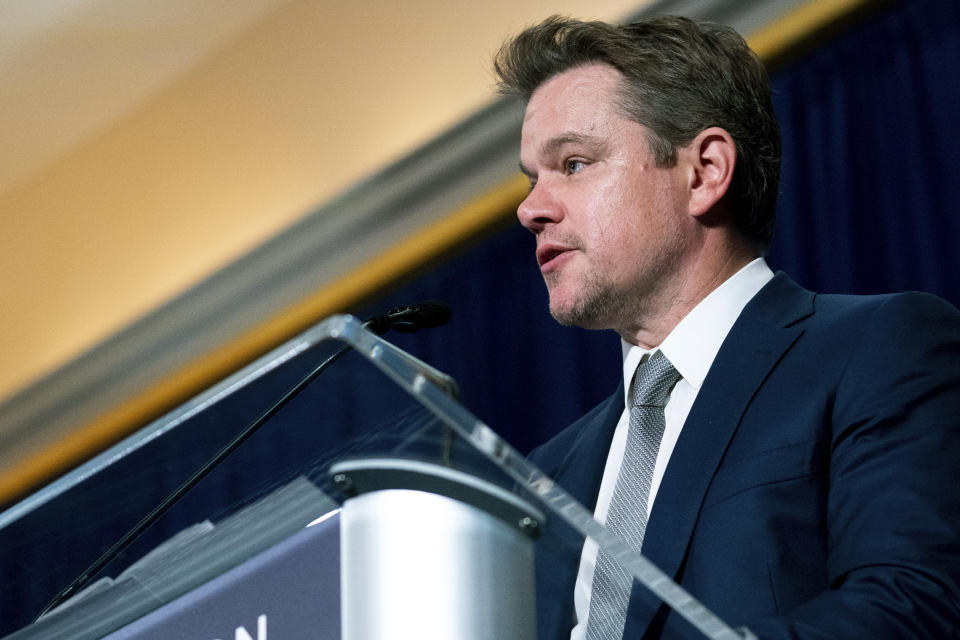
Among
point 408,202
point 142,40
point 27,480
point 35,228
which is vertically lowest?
point 27,480

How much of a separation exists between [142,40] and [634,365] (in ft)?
9.21

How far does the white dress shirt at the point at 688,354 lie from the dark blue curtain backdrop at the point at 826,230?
872 millimetres

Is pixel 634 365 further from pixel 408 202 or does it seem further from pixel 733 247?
pixel 408 202

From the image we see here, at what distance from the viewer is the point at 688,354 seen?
55.5 inches

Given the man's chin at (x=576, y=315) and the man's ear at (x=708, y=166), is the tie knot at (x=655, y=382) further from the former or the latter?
the man's ear at (x=708, y=166)

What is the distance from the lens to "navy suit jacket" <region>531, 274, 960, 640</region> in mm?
916

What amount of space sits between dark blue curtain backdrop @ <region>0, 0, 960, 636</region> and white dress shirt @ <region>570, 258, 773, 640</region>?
2.86 feet

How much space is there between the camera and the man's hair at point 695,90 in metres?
1.62

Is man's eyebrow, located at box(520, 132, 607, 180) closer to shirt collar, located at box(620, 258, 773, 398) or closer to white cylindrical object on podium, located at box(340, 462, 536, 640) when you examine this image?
shirt collar, located at box(620, 258, 773, 398)

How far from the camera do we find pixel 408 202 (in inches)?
145

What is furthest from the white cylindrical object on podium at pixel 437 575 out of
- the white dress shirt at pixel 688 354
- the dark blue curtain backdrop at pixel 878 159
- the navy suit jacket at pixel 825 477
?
the dark blue curtain backdrop at pixel 878 159

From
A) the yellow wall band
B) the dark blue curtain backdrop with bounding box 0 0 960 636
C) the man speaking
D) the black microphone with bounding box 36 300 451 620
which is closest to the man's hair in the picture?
the man speaking

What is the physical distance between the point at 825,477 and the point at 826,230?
1498 millimetres

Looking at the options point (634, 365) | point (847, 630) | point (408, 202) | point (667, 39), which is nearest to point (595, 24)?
point (667, 39)
